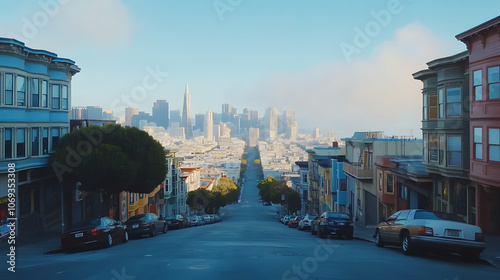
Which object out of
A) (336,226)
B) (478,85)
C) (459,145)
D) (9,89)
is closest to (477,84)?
(478,85)

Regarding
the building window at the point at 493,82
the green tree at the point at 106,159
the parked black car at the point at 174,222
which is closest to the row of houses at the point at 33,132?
the green tree at the point at 106,159

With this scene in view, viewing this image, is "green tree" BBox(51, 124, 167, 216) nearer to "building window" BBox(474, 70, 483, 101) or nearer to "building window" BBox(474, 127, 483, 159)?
"building window" BBox(474, 127, 483, 159)

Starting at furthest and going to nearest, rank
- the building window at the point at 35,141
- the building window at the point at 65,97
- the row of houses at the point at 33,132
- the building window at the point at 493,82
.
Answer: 1. the building window at the point at 65,97
2. the building window at the point at 35,141
3. the row of houses at the point at 33,132
4. the building window at the point at 493,82

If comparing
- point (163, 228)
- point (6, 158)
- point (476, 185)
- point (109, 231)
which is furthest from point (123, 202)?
point (476, 185)

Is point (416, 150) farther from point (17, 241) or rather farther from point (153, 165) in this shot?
point (17, 241)

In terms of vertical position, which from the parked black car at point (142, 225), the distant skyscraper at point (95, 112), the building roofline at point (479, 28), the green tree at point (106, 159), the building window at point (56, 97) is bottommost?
the parked black car at point (142, 225)

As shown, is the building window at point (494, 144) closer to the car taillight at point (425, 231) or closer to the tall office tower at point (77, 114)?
the car taillight at point (425, 231)
